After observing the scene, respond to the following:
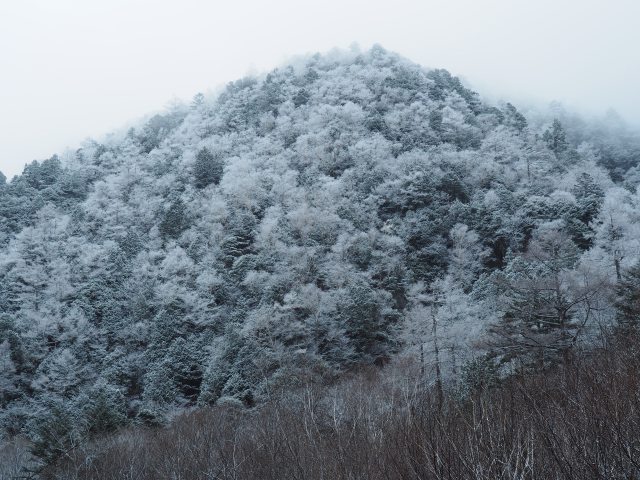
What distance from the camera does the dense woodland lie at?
1647 centimetres

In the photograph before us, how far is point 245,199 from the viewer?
1695 inches

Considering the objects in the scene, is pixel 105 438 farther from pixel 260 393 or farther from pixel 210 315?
pixel 210 315

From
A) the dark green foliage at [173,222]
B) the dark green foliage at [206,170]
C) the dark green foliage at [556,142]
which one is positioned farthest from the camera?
the dark green foliage at [206,170]

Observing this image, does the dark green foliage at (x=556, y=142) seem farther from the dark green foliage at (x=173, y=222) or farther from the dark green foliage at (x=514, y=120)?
the dark green foliage at (x=173, y=222)

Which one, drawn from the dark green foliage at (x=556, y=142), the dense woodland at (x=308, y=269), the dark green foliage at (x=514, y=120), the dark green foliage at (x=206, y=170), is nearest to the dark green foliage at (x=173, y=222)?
the dense woodland at (x=308, y=269)

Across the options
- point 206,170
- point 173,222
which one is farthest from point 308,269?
point 206,170

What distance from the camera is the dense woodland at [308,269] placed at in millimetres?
16469

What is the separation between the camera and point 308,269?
3272cm

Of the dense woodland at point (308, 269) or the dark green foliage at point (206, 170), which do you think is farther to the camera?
the dark green foliage at point (206, 170)

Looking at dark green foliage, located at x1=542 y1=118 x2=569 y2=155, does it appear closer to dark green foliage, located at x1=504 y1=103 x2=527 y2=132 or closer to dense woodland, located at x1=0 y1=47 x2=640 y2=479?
dense woodland, located at x1=0 y1=47 x2=640 y2=479

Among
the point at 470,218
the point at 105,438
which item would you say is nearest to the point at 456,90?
the point at 470,218

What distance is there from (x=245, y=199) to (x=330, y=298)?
18670 mm

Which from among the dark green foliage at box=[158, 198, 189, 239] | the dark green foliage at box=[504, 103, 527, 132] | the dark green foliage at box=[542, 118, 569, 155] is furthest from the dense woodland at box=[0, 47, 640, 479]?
the dark green foliage at box=[542, 118, 569, 155]

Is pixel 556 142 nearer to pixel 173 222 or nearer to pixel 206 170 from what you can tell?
pixel 206 170
